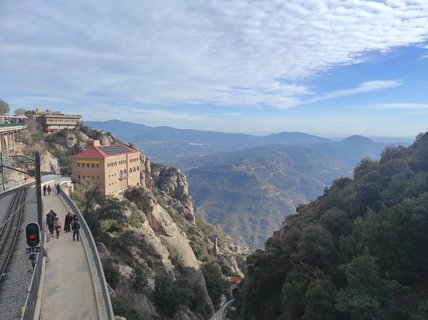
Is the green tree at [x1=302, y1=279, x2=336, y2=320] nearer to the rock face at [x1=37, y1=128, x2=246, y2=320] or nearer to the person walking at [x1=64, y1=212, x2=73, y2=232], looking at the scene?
the rock face at [x1=37, y1=128, x2=246, y2=320]

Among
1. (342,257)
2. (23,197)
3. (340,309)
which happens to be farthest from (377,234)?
(23,197)

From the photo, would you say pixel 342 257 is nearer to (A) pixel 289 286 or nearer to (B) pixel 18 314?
(A) pixel 289 286

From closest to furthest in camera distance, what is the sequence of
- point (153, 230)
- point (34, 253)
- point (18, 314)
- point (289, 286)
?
point (18, 314), point (34, 253), point (289, 286), point (153, 230)

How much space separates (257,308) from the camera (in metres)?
26.7

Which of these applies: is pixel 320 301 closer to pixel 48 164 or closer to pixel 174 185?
pixel 48 164

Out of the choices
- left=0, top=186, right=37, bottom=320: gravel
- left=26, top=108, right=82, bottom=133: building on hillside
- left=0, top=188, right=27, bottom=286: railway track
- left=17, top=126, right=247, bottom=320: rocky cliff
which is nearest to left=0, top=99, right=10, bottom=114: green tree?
left=26, top=108, right=82, bottom=133: building on hillside

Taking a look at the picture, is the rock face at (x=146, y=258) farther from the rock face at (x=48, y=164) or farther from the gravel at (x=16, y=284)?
the gravel at (x=16, y=284)

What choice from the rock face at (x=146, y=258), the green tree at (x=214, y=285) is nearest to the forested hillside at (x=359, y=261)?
the rock face at (x=146, y=258)

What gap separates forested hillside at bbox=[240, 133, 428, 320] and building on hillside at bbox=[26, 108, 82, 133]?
68.7 metres

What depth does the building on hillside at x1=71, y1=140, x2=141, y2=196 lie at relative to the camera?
159 ft

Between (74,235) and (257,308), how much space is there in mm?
14621

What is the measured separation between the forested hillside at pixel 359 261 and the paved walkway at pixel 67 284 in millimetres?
10820

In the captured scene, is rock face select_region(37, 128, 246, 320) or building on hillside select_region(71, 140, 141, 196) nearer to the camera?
rock face select_region(37, 128, 246, 320)


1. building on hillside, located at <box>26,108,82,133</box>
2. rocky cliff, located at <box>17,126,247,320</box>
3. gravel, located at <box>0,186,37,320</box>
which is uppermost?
building on hillside, located at <box>26,108,82,133</box>
